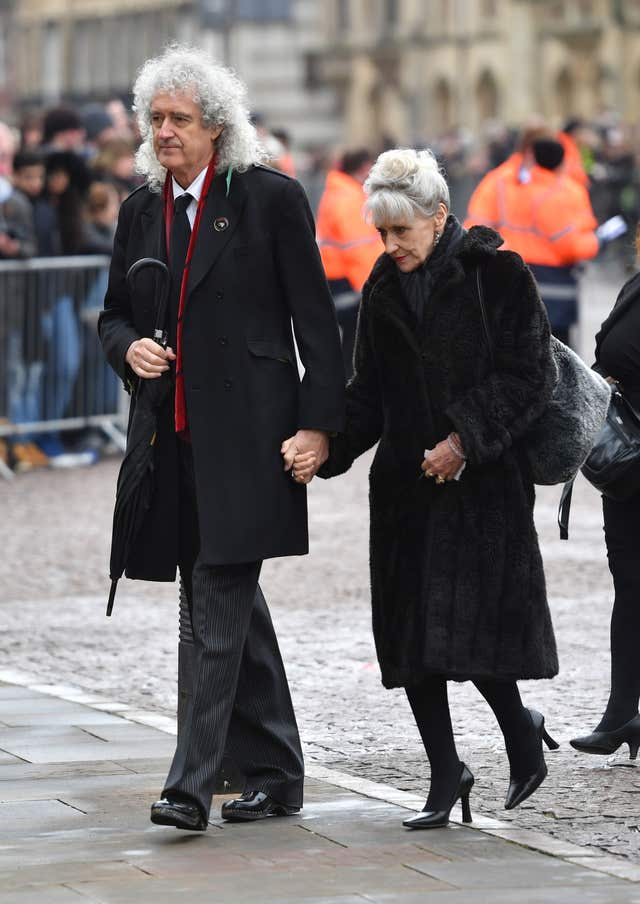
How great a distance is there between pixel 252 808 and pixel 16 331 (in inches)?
361

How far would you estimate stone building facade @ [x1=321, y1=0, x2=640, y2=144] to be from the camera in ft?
191

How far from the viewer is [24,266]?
15.0 meters

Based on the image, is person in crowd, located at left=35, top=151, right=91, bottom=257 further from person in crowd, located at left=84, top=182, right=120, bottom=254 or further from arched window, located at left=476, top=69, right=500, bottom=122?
arched window, located at left=476, top=69, right=500, bottom=122

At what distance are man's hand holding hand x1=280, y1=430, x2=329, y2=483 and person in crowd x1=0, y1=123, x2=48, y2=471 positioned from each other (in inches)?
352

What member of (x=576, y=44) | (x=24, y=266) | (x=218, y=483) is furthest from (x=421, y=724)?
(x=576, y=44)

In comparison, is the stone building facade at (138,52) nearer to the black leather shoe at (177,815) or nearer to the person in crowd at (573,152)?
the person in crowd at (573,152)

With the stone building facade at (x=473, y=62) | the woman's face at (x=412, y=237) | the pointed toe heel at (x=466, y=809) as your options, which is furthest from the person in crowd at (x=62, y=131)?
the stone building facade at (x=473, y=62)

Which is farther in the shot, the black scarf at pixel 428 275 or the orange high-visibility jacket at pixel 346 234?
the orange high-visibility jacket at pixel 346 234

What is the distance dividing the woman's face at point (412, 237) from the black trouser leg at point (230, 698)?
837mm

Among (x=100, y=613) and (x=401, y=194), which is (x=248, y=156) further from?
(x=100, y=613)

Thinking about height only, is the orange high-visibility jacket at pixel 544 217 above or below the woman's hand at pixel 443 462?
above

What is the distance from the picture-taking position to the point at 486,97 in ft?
213

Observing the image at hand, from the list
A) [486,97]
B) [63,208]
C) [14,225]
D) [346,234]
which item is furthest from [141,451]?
[486,97]

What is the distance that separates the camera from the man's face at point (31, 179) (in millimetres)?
15750
